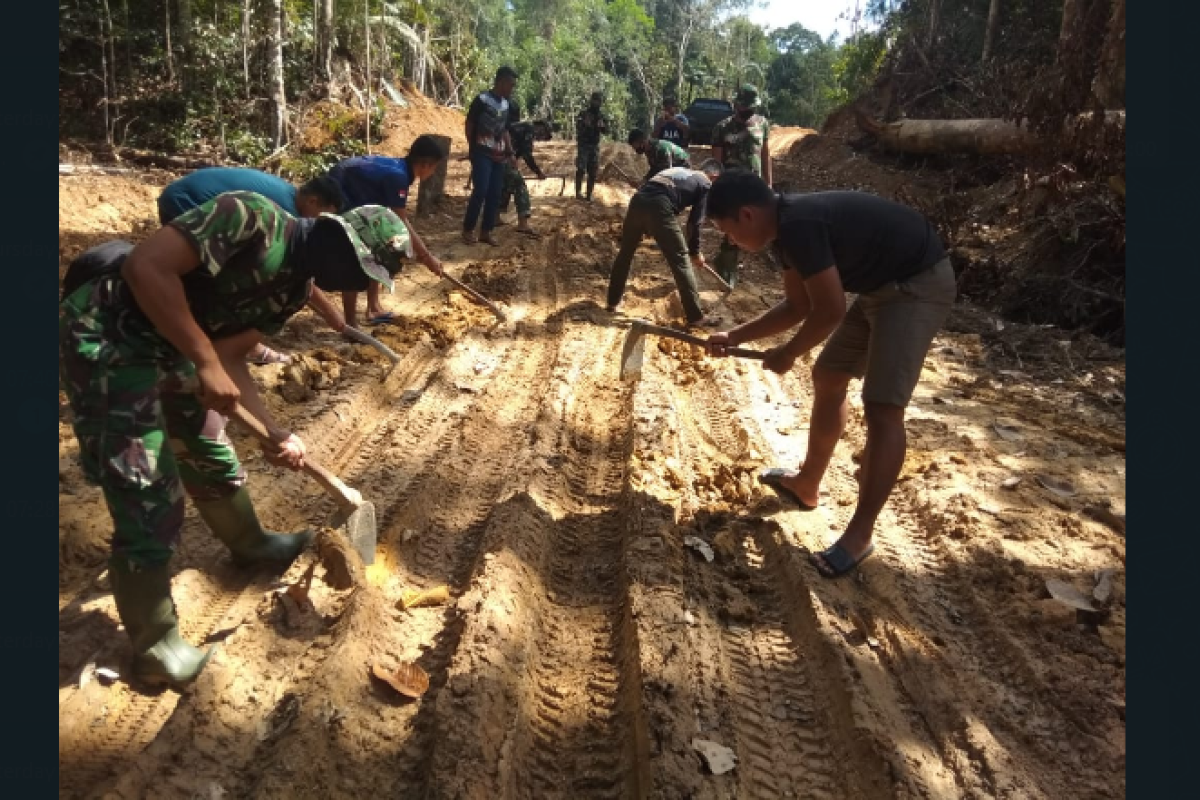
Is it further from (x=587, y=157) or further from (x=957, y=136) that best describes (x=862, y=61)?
(x=587, y=157)

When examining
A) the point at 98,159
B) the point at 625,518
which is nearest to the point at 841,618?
the point at 625,518

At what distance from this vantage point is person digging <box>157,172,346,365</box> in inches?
162

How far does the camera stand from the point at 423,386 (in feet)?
18.1

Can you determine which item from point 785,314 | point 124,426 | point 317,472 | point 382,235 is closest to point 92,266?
point 124,426

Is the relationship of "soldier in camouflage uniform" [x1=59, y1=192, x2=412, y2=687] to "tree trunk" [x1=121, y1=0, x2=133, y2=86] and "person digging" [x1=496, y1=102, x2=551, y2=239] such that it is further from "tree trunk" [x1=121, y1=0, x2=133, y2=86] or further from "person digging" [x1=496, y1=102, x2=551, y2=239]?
"tree trunk" [x1=121, y1=0, x2=133, y2=86]

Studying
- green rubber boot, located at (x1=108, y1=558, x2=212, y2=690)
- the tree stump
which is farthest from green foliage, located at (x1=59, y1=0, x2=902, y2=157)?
green rubber boot, located at (x1=108, y1=558, x2=212, y2=690)

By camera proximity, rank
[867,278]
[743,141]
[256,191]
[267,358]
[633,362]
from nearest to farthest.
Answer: [867,278], [256,191], [267,358], [633,362], [743,141]

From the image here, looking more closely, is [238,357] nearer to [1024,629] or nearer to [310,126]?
[1024,629]

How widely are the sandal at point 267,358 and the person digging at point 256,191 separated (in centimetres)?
92

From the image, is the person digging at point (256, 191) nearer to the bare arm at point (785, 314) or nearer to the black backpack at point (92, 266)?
the black backpack at point (92, 266)

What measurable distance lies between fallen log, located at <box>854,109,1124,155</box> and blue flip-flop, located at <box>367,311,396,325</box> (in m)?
6.50

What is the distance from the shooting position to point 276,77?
1206 cm

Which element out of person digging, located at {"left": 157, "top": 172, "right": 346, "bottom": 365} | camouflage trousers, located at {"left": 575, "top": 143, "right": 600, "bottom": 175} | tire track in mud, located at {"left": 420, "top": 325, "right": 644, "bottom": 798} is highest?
camouflage trousers, located at {"left": 575, "top": 143, "right": 600, "bottom": 175}

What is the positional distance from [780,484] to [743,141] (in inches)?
199
